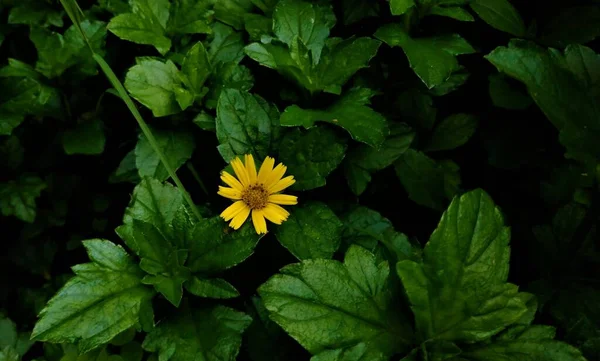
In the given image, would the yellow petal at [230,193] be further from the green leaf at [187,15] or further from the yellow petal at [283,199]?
the green leaf at [187,15]

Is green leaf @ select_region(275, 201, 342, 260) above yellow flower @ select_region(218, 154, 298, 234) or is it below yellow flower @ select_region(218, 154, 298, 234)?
below

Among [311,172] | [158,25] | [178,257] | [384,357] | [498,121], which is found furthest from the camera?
[498,121]

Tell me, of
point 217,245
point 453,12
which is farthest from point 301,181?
point 453,12

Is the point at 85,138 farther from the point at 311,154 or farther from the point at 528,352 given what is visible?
the point at 528,352

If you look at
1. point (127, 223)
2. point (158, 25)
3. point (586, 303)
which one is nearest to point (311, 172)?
point (127, 223)

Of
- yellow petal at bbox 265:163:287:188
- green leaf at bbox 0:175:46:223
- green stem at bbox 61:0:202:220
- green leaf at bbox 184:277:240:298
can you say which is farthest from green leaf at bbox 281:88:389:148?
green leaf at bbox 0:175:46:223

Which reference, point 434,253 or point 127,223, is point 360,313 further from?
point 127,223

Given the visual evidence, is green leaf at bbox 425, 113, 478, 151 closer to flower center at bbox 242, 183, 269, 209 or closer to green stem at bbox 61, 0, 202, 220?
flower center at bbox 242, 183, 269, 209

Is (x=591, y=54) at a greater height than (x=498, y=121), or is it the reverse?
(x=591, y=54)
